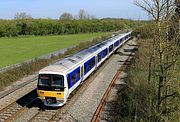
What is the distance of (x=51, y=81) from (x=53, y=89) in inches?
19.1

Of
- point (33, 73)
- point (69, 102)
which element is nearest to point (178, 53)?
point (69, 102)

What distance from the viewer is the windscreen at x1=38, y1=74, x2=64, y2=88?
17.9 m

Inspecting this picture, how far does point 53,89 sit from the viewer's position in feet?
58.5

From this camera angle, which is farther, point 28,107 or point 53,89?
point 28,107

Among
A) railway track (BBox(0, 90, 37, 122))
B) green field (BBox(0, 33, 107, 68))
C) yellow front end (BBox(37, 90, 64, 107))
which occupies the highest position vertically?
yellow front end (BBox(37, 90, 64, 107))

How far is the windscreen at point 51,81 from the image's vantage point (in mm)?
17906

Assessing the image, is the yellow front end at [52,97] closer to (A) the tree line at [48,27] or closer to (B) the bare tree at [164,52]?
(B) the bare tree at [164,52]

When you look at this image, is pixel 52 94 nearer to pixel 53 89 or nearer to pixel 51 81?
pixel 53 89

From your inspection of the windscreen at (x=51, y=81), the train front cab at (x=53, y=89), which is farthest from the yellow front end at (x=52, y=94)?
the windscreen at (x=51, y=81)

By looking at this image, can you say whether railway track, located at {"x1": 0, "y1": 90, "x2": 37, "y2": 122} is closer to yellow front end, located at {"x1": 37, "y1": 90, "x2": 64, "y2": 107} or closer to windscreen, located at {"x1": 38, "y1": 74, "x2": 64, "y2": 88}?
yellow front end, located at {"x1": 37, "y1": 90, "x2": 64, "y2": 107}

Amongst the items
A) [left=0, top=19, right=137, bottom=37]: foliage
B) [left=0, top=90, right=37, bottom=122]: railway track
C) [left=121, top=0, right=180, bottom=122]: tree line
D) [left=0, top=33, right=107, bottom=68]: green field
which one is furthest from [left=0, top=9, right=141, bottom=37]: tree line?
[left=121, top=0, right=180, bottom=122]: tree line

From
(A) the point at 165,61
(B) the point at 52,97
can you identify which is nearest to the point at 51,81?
(B) the point at 52,97

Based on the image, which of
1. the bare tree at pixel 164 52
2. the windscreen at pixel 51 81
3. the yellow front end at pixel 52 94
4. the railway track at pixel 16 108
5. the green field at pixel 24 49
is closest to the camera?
the bare tree at pixel 164 52

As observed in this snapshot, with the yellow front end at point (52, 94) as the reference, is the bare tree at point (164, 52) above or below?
above
